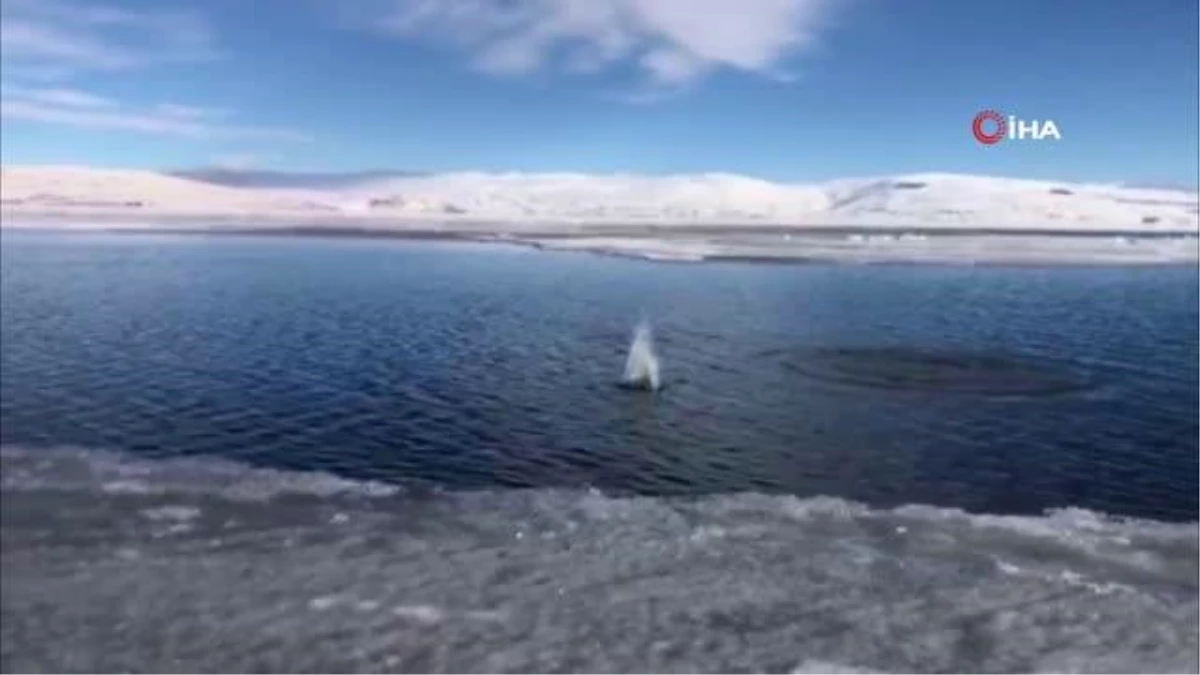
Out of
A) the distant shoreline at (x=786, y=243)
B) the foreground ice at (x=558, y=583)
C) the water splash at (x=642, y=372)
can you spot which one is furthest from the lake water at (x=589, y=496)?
the distant shoreline at (x=786, y=243)

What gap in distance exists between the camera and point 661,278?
138ft

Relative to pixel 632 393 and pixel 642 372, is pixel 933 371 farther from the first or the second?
pixel 632 393

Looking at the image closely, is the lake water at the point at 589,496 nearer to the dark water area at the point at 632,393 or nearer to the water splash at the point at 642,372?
the dark water area at the point at 632,393

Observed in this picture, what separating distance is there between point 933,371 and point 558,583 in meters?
13.6

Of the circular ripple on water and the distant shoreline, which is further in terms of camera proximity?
the distant shoreline

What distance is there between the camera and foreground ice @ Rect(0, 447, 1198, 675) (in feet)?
24.9

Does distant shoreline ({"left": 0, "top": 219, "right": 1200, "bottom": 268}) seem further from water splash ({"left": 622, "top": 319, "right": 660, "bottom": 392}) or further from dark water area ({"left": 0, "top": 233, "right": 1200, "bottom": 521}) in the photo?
water splash ({"left": 622, "top": 319, "right": 660, "bottom": 392})

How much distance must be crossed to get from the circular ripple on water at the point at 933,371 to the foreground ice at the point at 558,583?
25.0 feet

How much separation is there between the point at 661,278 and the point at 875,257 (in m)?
18.4

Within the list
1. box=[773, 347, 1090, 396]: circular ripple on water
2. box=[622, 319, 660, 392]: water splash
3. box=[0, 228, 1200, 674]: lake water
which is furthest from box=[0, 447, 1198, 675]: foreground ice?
box=[773, 347, 1090, 396]: circular ripple on water

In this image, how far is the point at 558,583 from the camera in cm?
888

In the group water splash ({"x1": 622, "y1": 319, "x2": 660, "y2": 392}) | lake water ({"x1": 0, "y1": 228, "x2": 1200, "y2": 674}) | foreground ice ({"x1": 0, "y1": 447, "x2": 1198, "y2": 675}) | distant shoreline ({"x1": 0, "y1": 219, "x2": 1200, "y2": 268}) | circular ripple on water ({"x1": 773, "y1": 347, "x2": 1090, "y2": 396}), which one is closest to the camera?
foreground ice ({"x1": 0, "y1": 447, "x2": 1198, "y2": 675})

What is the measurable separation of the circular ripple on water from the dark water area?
10 cm

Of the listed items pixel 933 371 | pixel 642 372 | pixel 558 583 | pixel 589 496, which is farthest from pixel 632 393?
pixel 558 583
